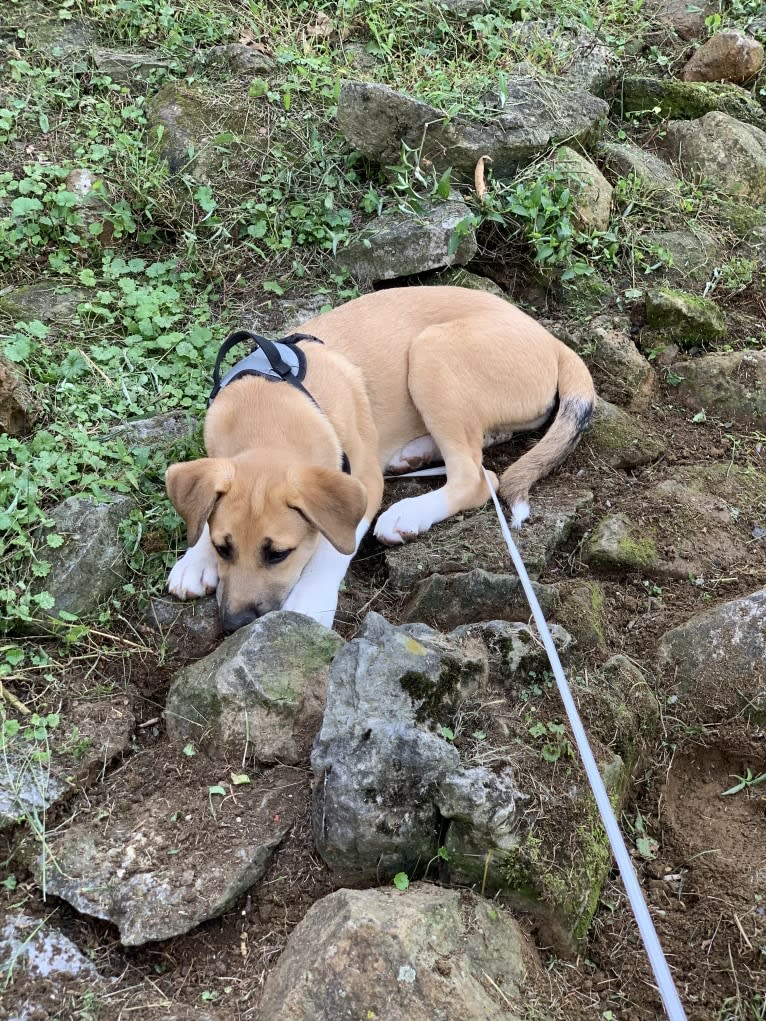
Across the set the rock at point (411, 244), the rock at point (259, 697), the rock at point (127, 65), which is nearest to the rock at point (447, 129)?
the rock at point (411, 244)

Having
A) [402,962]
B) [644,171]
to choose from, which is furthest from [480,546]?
[644,171]

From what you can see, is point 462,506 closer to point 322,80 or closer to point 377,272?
point 377,272

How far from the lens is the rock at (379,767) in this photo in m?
2.48

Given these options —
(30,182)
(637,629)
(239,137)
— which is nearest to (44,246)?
(30,182)

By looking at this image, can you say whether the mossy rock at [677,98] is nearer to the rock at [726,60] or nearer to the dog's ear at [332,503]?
the rock at [726,60]

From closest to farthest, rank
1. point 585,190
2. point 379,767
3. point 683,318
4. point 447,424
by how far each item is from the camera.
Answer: point 379,767, point 447,424, point 683,318, point 585,190

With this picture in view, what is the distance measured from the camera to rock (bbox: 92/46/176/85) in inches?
254

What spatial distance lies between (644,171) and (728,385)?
2.37 m

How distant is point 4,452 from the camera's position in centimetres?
394

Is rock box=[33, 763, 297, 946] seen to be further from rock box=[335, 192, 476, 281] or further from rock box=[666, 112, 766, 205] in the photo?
rock box=[666, 112, 766, 205]

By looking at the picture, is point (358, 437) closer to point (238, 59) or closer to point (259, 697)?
point (259, 697)

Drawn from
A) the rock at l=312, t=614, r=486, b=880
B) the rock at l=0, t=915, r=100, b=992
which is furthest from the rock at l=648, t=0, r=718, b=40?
the rock at l=0, t=915, r=100, b=992

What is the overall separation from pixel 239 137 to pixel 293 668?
462 centimetres

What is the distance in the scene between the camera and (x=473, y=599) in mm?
3525
